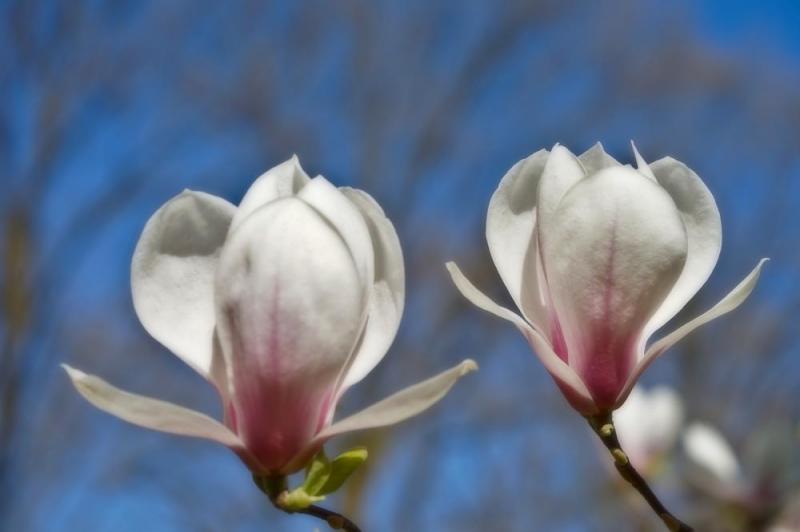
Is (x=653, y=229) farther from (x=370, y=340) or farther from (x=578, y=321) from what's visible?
(x=370, y=340)

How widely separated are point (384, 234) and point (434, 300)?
699cm

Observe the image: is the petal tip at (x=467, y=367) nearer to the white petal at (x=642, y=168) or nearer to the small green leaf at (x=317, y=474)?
the small green leaf at (x=317, y=474)

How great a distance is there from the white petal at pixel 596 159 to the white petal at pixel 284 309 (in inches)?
9.8

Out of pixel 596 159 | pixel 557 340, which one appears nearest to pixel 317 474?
pixel 557 340

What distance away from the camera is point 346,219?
837mm

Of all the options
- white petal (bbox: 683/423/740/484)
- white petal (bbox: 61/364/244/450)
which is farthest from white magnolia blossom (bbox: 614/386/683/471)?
white petal (bbox: 61/364/244/450)

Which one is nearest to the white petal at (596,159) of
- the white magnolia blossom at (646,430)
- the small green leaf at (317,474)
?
the small green leaf at (317,474)

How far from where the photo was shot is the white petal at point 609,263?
89cm

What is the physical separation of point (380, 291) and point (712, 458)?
1.92 meters

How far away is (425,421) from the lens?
7.98m

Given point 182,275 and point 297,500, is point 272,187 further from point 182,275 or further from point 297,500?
point 297,500

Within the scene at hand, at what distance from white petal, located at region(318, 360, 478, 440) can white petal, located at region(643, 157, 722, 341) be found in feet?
0.91

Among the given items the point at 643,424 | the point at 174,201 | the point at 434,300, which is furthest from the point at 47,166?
the point at 174,201

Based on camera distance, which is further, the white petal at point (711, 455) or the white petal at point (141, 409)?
the white petal at point (711, 455)
